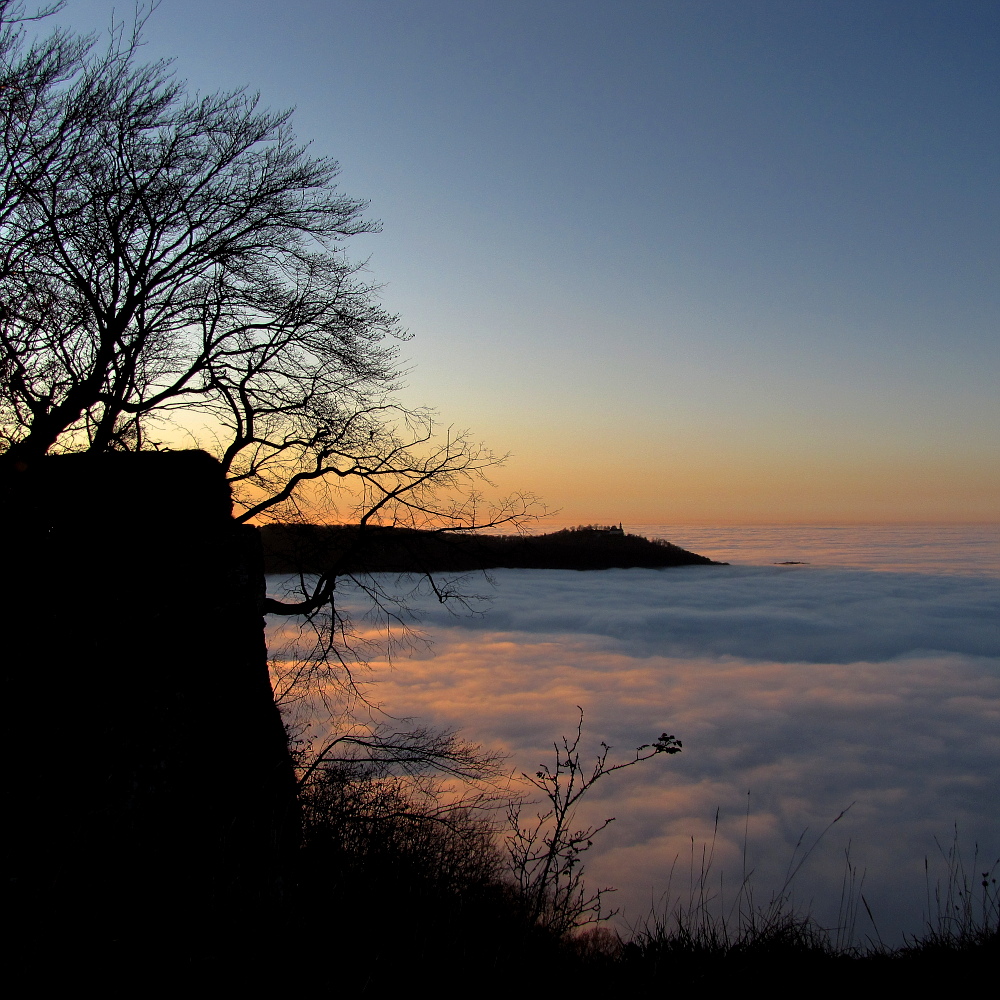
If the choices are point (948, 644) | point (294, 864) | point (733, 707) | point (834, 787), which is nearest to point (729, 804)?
point (834, 787)

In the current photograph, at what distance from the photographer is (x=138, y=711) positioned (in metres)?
5.00

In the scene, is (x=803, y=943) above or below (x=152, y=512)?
below

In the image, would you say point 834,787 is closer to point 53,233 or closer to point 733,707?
point 733,707

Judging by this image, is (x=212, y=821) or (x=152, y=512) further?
(x=152, y=512)

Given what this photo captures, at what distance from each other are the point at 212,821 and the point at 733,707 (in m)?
51.3

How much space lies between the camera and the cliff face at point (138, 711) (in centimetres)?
414

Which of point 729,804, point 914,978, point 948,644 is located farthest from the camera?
point 948,644

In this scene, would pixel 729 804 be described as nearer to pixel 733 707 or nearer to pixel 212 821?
pixel 733 707

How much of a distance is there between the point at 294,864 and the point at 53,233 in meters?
7.73

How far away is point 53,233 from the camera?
8.03 m

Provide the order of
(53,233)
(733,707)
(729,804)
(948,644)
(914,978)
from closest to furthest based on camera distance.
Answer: (914,978), (53,233), (729,804), (733,707), (948,644)

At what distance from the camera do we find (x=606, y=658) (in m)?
50.7

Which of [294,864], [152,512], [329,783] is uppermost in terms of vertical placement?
[152,512]

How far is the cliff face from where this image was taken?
4145 millimetres
